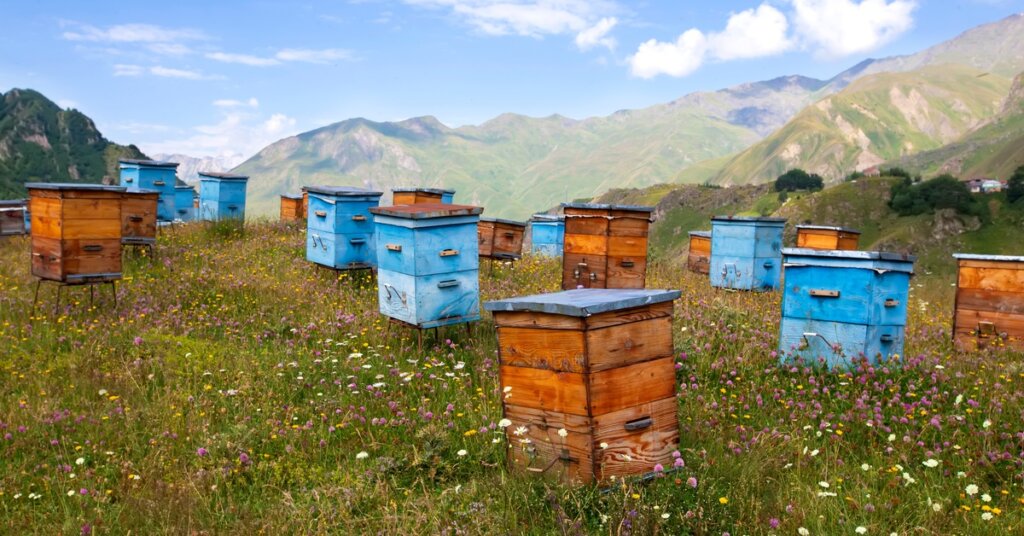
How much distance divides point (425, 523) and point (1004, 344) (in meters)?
8.70

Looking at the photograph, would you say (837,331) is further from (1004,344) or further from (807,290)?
(1004,344)

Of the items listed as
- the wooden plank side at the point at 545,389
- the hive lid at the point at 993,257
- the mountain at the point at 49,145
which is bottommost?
the wooden plank side at the point at 545,389

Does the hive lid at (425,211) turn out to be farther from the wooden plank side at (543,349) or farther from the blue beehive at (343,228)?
the wooden plank side at (543,349)

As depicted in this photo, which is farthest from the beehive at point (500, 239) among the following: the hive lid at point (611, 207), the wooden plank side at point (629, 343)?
the wooden plank side at point (629, 343)

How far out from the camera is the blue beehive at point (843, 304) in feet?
26.3

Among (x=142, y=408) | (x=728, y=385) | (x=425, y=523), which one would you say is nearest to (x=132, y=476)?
(x=142, y=408)

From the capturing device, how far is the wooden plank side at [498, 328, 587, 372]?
4734 mm

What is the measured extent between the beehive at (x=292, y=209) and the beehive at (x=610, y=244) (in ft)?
38.5

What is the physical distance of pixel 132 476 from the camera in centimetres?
564

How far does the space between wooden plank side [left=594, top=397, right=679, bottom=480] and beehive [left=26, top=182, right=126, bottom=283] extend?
27.8 feet

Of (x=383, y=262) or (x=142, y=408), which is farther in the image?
(x=383, y=262)

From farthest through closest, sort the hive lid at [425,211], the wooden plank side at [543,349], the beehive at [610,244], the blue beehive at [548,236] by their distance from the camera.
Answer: the blue beehive at [548,236], the beehive at [610,244], the hive lid at [425,211], the wooden plank side at [543,349]

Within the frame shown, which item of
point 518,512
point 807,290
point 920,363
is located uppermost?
point 807,290

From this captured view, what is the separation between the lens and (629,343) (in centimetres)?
490
